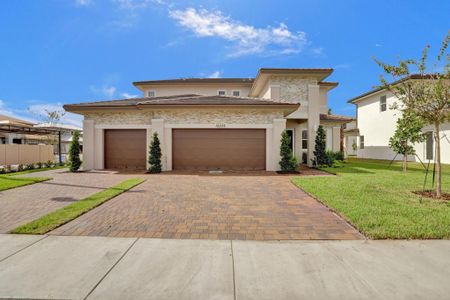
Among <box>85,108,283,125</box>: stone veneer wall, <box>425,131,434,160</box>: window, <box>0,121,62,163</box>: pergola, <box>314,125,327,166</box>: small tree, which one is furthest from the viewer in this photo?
<box>425,131,434,160</box>: window

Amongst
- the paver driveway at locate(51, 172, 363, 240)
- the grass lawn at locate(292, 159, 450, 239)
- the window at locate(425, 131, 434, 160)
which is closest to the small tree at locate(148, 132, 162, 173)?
the paver driveway at locate(51, 172, 363, 240)

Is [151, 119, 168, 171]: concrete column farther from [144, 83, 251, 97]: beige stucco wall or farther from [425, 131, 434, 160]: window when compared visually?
[425, 131, 434, 160]: window

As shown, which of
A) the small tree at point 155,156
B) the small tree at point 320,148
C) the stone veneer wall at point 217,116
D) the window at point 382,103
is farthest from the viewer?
the window at point 382,103

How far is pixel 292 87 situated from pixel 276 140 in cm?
462

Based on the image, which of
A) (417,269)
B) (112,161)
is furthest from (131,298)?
(112,161)

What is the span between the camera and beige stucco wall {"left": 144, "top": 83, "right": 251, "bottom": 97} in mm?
22078

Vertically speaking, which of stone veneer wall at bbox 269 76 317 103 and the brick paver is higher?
stone veneer wall at bbox 269 76 317 103

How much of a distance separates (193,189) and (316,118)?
1093 centimetres

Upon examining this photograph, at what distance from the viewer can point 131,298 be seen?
2.45m

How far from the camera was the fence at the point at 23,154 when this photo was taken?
1533cm

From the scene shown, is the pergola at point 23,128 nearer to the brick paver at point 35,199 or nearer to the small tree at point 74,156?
the small tree at point 74,156

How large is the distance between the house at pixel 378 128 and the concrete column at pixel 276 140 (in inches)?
389

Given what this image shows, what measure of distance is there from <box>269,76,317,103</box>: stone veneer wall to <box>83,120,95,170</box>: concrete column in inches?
466

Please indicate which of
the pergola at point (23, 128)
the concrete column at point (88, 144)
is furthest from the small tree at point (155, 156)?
the pergola at point (23, 128)
